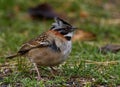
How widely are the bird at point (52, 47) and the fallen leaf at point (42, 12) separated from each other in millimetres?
4984

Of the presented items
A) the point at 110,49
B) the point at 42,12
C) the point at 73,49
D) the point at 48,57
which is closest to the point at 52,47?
the point at 48,57

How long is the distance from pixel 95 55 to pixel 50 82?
179cm

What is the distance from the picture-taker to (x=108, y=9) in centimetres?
1345

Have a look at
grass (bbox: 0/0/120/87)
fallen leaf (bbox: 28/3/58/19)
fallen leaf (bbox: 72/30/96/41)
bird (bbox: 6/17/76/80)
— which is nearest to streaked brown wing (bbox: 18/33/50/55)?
bird (bbox: 6/17/76/80)

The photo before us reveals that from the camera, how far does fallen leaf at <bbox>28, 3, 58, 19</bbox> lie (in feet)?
40.8

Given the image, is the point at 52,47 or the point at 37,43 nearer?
the point at 52,47

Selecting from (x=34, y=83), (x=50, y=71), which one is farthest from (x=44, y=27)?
(x=34, y=83)

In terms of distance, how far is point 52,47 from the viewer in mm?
7145

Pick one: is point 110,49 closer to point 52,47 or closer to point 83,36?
point 83,36

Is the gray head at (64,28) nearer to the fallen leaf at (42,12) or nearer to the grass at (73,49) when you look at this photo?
the grass at (73,49)

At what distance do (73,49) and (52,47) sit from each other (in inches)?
93.1

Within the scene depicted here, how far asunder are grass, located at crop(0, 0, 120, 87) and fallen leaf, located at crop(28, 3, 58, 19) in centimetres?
16

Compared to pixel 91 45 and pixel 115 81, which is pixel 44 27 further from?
A: pixel 115 81

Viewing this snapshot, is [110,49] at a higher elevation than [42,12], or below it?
higher
